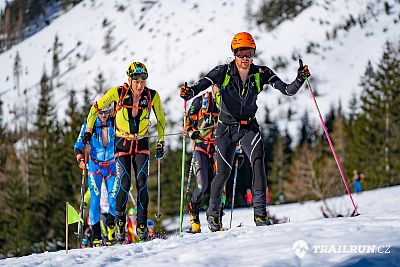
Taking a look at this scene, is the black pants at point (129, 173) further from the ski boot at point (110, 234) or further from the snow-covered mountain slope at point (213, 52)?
the snow-covered mountain slope at point (213, 52)

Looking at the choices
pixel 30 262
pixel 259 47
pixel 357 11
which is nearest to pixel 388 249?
pixel 30 262

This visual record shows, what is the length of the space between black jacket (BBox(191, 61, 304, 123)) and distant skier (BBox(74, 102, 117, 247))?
8.46 ft

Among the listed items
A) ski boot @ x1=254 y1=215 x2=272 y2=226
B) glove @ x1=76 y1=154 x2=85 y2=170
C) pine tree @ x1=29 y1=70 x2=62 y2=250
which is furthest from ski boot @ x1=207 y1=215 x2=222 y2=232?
pine tree @ x1=29 y1=70 x2=62 y2=250

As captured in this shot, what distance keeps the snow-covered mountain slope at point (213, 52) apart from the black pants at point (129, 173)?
103873 mm

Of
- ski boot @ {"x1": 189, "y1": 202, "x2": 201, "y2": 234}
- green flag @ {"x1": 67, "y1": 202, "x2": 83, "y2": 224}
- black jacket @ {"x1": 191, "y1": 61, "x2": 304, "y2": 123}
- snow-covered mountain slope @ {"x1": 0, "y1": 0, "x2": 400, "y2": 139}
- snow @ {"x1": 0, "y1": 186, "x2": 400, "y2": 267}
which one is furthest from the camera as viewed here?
snow-covered mountain slope @ {"x1": 0, "y1": 0, "x2": 400, "y2": 139}

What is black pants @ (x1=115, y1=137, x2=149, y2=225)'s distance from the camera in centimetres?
826

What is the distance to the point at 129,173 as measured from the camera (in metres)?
8.30

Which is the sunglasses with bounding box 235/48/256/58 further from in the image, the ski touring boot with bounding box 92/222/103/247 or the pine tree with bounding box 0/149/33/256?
the pine tree with bounding box 0/149/33/256

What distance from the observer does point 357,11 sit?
15275 cm

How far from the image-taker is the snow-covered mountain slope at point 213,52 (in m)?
133

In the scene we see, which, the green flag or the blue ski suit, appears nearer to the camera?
the green flag

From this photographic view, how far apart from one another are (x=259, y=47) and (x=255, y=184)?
143662 millimetres

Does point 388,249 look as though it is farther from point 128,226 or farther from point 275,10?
point 275,10

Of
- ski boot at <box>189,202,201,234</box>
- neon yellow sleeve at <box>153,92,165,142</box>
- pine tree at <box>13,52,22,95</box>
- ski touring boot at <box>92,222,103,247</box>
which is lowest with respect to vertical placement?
ski touring boot at <box>92,222,103,247</box>
